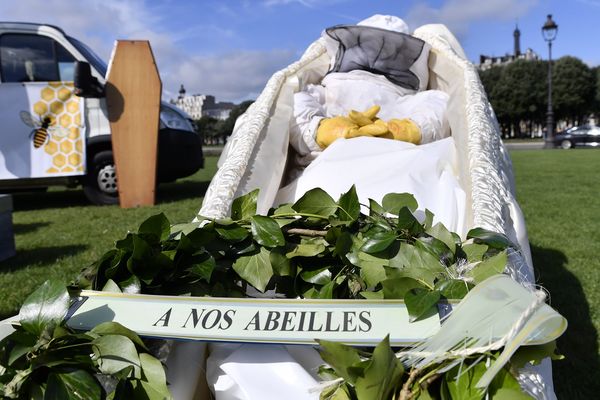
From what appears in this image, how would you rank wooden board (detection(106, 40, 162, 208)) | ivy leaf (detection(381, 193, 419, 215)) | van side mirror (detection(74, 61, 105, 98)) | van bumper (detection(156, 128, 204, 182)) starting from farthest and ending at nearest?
van bumper (detection(156, 128, 204, 182)) < wooden board (detection(106, 40, 162, 208)) < van side mirror (detection(74, 61, 105, 98)) < ivy leaf (detection(381, 193, 419, 215))

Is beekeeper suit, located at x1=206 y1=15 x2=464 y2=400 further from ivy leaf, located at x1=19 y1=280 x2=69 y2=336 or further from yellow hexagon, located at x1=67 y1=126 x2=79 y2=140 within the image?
yellow hexagon, located at x1=67 y1=126 x2=79 y2=140

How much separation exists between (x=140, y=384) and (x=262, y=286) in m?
0.30

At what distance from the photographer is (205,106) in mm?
104812

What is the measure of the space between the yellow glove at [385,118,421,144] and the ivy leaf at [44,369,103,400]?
1744 millimetres

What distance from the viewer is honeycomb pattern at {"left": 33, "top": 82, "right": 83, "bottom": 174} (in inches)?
234

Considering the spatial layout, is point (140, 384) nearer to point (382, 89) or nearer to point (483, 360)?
point (483, 360)

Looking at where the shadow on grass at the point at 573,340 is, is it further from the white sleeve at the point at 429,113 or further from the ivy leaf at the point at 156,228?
the ivy leaf at the point at 156,228

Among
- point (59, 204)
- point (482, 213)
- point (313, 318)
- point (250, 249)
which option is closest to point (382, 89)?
point (482, 213)

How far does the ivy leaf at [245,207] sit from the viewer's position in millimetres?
1119

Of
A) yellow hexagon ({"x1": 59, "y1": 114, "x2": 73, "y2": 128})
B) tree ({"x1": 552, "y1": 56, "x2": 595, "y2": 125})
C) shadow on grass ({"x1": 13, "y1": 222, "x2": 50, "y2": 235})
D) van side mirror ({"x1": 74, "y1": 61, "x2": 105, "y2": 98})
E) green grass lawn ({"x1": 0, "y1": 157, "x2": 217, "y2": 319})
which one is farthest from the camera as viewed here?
tree ({"x1": 552, "y1": 56, "x2": 595, "y2": 125})

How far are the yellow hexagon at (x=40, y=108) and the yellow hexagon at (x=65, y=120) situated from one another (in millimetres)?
181

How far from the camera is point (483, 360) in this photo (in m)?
0.71

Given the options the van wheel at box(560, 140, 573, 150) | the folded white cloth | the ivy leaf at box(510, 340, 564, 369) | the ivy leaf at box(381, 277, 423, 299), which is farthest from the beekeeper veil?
the van wheel at box(560, 140, 573, 150)

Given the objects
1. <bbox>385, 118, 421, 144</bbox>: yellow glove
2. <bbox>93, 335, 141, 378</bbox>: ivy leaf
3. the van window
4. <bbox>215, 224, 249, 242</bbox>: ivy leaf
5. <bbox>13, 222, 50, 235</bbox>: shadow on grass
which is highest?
the van window
